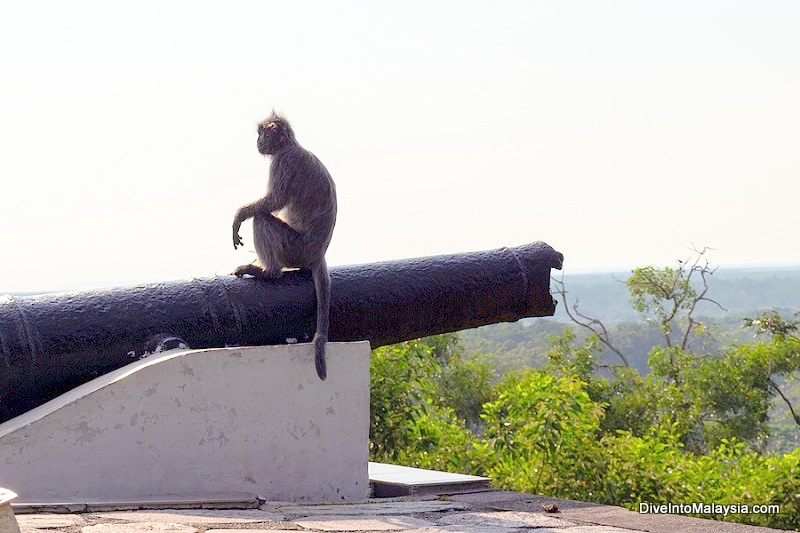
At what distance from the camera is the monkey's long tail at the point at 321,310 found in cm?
579

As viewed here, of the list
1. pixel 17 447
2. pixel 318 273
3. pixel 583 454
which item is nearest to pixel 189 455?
pixel 17 447

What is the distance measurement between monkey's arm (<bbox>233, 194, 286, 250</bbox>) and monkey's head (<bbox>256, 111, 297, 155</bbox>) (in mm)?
315

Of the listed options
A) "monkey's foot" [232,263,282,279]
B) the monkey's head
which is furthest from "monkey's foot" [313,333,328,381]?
the monkey's head

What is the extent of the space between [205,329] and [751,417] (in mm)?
14795

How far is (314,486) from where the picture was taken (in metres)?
5.86

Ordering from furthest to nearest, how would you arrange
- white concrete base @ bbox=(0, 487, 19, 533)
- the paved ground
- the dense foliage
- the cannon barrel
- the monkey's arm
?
1. the dense foliage
2. the monkey's arm
3. the cannon barrel
4. the paved ground
5. white concrete base @ bbox=(0, 487, 19, 533)

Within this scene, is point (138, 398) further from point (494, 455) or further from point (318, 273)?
point (494, 455)

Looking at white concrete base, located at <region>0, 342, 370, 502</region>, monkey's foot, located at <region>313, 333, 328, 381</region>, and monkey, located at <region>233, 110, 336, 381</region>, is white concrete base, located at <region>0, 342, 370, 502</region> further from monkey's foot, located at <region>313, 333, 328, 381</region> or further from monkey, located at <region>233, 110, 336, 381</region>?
monkey, located at <region>233, 110, 336, 381</region>

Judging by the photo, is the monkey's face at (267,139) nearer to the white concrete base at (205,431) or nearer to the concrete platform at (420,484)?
the white concrete base at (205,431)

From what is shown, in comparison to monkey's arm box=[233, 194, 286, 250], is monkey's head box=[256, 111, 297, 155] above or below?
above

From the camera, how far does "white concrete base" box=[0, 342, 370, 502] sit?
204 inches

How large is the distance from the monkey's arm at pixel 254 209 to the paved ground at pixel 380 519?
1511 millimetres

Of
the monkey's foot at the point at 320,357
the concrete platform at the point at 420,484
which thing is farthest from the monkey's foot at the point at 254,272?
the concrete platform at the point at 420,484

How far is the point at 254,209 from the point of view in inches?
252
